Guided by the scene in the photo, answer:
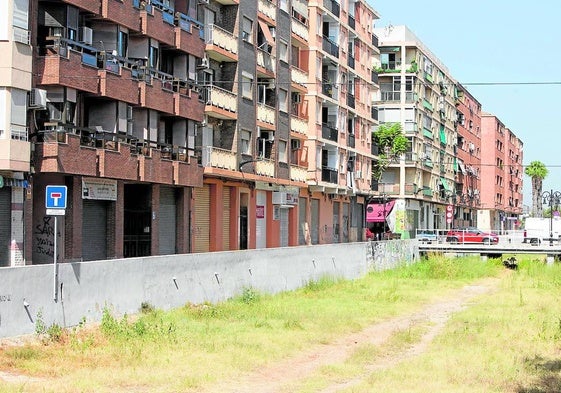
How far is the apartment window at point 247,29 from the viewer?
49.2 metres

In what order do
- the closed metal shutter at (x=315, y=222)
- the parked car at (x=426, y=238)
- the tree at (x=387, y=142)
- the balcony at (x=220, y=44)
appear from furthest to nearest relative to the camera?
the tree at (x=387, y=142), the parked car at (x=426, y=238), the closed metal shutter at (x=315, y=222), the balcony at (x=220, y=44)


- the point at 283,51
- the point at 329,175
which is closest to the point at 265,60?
the point at 283,51

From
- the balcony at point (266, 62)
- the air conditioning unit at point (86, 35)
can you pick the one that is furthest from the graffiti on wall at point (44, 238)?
the balcony at point (266, 62)

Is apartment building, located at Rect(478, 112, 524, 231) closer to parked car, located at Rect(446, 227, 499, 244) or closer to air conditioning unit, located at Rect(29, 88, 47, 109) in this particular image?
parked car, located at Rect(446, 227, 499, 244)

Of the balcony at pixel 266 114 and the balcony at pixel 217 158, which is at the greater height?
the balcony at pixel 266 114

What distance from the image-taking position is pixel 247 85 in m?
50.0

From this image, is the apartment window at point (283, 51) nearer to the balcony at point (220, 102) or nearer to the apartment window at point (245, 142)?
the apartment window at point (245, 142)

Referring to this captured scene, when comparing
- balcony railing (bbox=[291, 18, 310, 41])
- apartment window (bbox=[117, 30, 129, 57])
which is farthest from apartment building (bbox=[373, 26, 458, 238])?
apartment window (bbox=[117, 30, 129, 57])

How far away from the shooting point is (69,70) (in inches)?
1320

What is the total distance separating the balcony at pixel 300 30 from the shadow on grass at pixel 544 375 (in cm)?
3972

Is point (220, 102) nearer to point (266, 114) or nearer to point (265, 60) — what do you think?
point (266, 114)

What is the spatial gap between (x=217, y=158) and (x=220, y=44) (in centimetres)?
584

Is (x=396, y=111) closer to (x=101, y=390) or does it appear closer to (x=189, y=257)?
(x=189, y=257)

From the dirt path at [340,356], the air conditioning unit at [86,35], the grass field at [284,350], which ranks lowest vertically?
the dirt path at [340,356]
